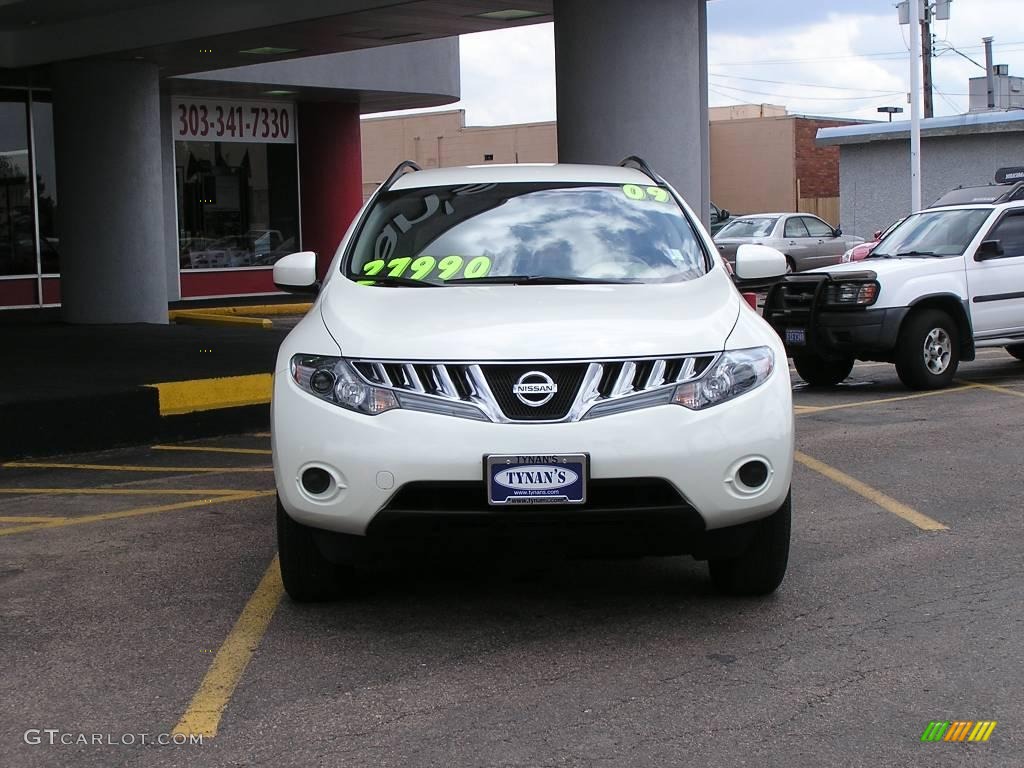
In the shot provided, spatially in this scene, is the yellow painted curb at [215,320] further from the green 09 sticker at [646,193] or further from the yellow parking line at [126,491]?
the green 09 sticker at [646,193]

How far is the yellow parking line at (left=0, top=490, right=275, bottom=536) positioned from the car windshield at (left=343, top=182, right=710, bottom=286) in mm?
2294

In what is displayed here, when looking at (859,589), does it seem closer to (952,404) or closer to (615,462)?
(615,462)

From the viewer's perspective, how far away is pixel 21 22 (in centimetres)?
1739

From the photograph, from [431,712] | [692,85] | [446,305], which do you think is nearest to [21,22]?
[692,85]

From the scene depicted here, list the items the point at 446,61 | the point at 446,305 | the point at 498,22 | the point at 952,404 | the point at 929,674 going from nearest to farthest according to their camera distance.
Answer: the point at 929,674
the point at 446,305
the point at 952,404
the point at 498,22
the point at 446,61

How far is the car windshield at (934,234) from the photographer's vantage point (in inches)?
518

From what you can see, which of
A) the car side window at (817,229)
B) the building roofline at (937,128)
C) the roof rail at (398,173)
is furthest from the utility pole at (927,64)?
the roof rail at (398,173)

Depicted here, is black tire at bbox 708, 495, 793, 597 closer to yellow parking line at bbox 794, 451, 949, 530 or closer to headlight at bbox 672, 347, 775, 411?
headlight at bbox 672, 347, 775, 411

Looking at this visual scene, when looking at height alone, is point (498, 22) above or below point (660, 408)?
above

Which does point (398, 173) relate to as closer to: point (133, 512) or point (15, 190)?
point (133, 512)

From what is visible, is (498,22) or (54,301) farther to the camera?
(54,301)

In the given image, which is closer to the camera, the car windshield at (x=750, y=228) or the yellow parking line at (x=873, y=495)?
the yellow parking line at (x=873, y=495)

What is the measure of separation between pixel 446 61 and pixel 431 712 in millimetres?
22318

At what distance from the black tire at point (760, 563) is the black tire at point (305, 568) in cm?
150
